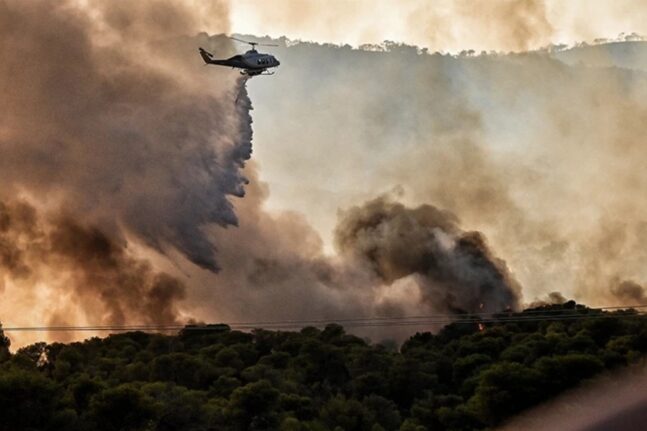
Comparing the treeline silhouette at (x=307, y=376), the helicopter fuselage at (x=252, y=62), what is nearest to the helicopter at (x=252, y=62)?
the helicopter fuselage at (x=252, y=62)

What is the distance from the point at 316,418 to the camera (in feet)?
296

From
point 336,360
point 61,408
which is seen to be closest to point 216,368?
point 336,360

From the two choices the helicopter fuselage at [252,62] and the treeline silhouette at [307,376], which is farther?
the helicopter fuselage at [252,62]

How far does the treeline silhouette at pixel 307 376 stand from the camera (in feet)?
278

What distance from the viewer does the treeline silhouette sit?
84625 mm

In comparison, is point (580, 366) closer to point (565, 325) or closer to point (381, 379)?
point (381, 379)

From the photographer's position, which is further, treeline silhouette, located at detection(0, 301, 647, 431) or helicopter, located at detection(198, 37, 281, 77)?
helicopter, located at detection(198, 37, 281, 77)

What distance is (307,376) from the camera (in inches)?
4525

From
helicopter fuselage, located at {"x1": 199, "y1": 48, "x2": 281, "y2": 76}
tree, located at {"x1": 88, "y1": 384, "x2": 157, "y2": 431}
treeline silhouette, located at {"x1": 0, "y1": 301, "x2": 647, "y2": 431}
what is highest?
helicopter fuselage, located at {"x1": 199, "y1": 48, "x2": 281, "y2": 76}

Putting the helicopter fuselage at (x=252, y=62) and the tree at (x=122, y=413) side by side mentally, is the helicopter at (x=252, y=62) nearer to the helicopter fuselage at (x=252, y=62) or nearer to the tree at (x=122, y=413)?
the helicopter fuselage at (x=252, y=62)

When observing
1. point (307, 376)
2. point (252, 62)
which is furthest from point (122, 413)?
point (252, 62)

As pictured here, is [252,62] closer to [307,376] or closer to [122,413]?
[307,376]

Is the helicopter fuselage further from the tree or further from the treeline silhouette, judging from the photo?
the tree

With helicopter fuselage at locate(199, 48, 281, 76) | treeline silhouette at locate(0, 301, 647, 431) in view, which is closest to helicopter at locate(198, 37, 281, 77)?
helicopter fuselage at locate(199, 48, 281, 76)
